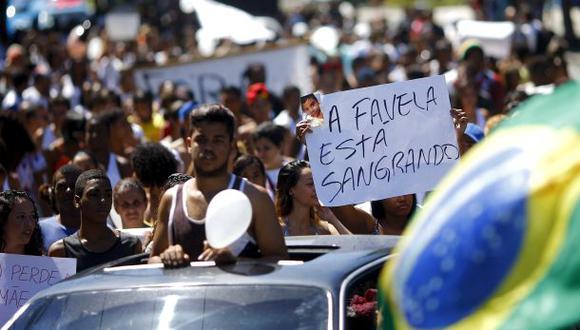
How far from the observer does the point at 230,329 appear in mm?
4402

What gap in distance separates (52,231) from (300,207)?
4.24ft

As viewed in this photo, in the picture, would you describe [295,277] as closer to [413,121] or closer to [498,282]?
[498,282]

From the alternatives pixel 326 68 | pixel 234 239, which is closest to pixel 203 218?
pixel 234 239

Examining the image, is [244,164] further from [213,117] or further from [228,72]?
[228,72]

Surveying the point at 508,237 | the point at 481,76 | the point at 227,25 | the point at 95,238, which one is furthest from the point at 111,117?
the point at 227,25

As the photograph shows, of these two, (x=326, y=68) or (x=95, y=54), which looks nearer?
(x=326, y=68)

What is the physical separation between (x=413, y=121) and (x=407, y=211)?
0.43m

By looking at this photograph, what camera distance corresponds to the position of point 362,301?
15.3ft

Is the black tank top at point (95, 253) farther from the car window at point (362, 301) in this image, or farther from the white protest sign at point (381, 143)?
the car window at point (362, 301)

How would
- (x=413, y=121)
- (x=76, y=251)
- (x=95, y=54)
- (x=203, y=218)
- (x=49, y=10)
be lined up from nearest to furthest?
1. (x=203, y=218)
2. (x=76, y=251)
3. (x=413, y=121)
4. (x=95, y=54)
5. (x=49, y=10)

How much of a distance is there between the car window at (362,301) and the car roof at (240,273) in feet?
0.14

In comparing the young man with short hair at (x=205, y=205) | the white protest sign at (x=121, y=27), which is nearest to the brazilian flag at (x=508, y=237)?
the young man with short hair at (x=205, y=205)

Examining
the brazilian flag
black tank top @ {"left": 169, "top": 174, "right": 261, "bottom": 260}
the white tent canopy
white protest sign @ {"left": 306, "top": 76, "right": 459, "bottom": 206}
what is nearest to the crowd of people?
black tank top @ {"left": 169, "top": 174, "right": 261, "bottom": 260}

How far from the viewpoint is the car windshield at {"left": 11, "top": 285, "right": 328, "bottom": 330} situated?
4.39 metres
